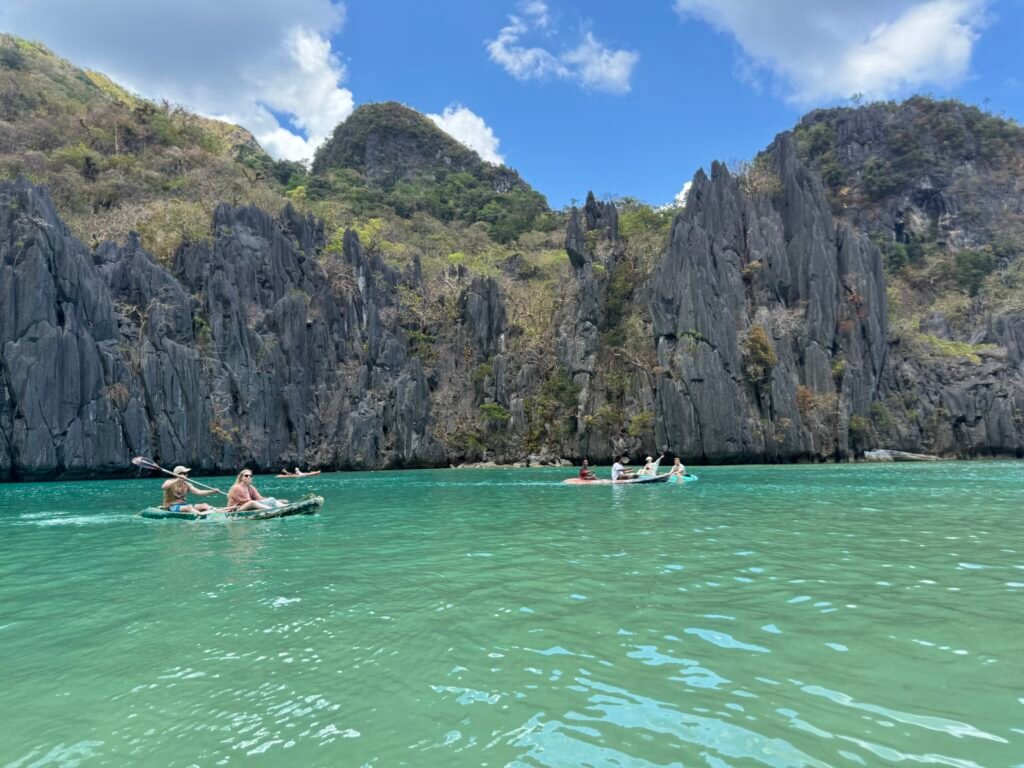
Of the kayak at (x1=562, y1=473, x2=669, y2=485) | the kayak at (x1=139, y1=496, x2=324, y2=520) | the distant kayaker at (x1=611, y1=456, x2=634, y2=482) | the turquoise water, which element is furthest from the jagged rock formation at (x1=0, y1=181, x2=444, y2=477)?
Answer: the turquoise water

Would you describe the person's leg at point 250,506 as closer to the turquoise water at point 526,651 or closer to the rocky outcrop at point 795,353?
the turquoise water at point 526,651

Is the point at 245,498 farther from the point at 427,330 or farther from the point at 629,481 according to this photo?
the point at 427,330

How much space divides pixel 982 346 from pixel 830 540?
67576mm

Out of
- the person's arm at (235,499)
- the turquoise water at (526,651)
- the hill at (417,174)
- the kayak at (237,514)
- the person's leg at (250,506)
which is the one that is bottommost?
the turquoise water at (526,651)

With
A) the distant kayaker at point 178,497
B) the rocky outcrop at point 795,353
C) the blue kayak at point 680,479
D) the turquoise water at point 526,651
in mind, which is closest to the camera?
the turquoise water at point 526,651

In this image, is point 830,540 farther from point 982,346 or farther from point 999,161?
point 999,161

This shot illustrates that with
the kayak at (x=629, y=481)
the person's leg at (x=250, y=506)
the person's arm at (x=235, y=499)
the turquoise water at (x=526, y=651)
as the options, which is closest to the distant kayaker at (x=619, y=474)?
the kayak at (x=629, y=481)

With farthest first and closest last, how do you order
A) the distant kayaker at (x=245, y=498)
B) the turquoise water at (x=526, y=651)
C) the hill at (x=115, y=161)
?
the hill at (x=115, y=161), the distant kayaker at (x=245, y=498), the turquoise water at (x=526, y=651)

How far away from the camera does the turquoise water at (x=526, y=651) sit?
14.7 feet

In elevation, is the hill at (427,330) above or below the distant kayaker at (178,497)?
above

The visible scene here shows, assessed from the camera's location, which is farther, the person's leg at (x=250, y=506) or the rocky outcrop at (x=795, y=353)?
the rocky outcrop at (x=795, y=353)

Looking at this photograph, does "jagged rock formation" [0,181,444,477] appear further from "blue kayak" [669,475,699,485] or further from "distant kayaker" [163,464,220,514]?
"blue kayak" [669,475,699,485]

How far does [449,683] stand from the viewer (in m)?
5.64

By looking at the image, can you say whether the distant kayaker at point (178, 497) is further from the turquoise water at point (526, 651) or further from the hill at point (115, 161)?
the hill at point (115, 161)
